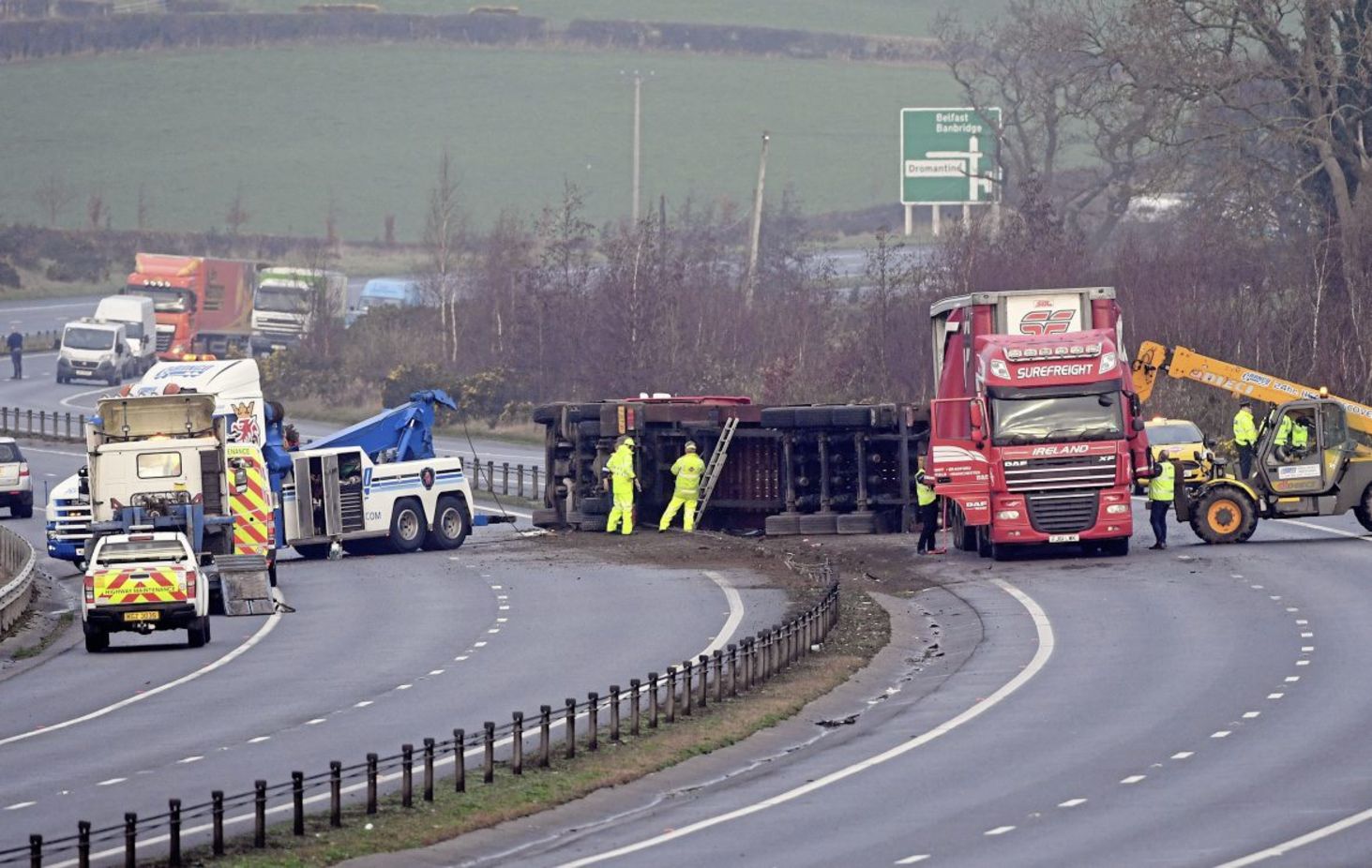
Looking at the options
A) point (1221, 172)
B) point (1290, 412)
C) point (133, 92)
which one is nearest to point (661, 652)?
point (1290, 412)

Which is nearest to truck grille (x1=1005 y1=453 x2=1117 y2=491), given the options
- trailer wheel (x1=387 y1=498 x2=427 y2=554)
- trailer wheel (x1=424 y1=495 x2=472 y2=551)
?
trailer wheel (x1=424 y1=495 x2=472 y2=551)

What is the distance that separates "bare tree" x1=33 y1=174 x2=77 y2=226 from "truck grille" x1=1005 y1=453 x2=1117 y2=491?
324 feet

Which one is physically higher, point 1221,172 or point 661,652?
point 1221,172

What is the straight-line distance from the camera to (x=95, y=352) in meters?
83.4

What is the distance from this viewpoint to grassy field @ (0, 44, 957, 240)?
132375mm

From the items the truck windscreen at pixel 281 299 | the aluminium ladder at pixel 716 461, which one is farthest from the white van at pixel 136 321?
the aluminium ladder at pixel 716 461

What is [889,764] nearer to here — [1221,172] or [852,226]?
[1221,172]

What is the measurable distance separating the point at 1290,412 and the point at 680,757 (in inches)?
719

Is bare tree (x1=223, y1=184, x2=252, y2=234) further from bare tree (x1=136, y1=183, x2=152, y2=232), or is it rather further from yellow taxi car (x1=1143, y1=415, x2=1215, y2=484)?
yellow taxi car (x1=1143, y1=415, x2=1215, y2=484)

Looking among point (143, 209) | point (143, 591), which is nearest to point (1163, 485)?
point (143, 591)

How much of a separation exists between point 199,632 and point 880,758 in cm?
1223

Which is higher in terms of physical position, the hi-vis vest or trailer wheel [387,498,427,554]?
the hi-vis vest

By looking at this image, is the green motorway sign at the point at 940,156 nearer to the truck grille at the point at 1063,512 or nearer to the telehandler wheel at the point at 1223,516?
the telehandler wheel at the point at 1223,516

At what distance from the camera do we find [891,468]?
4166 centimetres
